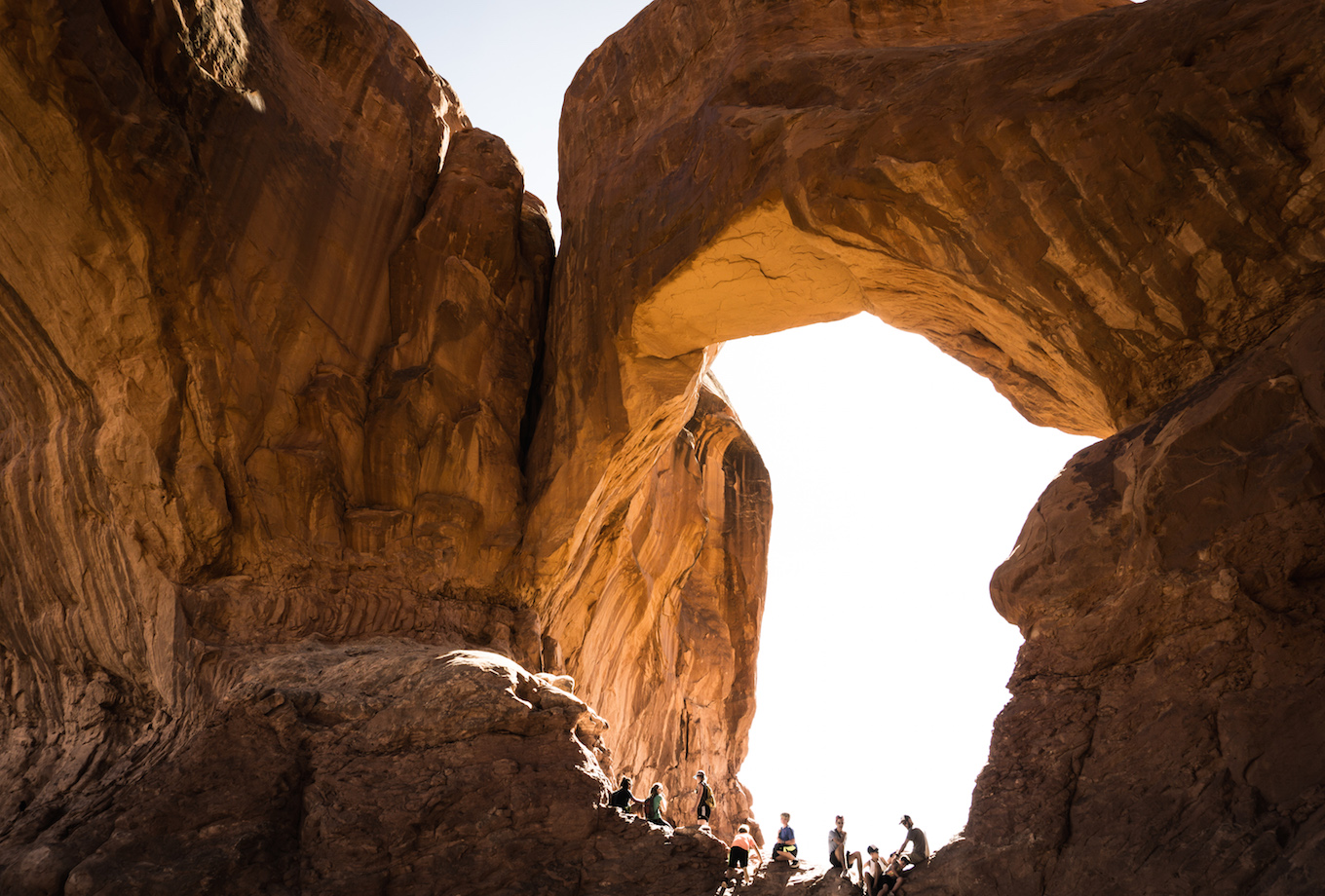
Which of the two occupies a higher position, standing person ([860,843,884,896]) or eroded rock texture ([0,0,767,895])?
eroded rock texture ([0,0,767,895])

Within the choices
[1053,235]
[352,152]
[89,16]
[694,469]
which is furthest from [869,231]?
[694,469]

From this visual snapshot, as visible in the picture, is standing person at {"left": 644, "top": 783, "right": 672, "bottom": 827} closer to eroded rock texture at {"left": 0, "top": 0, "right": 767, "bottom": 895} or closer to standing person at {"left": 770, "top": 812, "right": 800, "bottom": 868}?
eroded rock texture at {"left": 0, "top": 0, "right": 767, "bottom": 895}

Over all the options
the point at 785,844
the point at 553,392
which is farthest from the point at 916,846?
Result: the point at 553,392

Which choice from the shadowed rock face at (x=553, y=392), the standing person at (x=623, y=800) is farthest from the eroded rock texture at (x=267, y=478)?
the standing person at (x=623, y=800)

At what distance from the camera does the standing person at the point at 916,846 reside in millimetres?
9203

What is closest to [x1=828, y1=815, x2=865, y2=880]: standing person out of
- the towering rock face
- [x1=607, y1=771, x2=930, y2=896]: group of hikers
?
[x1=607, y1=771, x2=930, y2=896]: group of hikers

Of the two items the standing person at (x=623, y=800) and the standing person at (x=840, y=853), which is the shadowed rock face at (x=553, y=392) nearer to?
the standing person at (x=623, y=800)

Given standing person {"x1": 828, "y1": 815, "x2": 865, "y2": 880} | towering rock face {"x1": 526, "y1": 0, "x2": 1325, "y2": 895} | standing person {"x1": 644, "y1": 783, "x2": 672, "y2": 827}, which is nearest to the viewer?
towering rock face {"x1": 526, "y1": 0, "x2": 1325, "y2": 895}

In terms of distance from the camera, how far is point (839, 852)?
10.1 metres

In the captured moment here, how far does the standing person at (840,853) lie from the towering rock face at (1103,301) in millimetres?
1170

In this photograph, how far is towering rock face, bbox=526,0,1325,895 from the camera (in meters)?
7.77

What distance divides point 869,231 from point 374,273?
808cm

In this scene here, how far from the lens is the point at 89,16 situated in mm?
11906

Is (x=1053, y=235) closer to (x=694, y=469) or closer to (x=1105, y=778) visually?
(x=1105, y=778)
